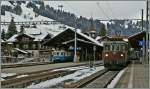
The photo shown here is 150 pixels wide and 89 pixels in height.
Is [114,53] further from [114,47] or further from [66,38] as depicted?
[66,38]

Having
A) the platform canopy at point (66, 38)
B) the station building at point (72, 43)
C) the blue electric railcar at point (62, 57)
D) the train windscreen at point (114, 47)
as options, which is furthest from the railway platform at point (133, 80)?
the platform canopy at point (66, 38)

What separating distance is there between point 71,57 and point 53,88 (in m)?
50.9

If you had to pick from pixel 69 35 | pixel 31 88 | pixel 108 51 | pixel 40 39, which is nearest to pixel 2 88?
pixel 31 88

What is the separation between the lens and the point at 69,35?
2908 inches

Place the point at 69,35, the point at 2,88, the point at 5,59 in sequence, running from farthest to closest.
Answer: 1. the point at 69,35
2. the point at 5,59
3. the point at 2,88

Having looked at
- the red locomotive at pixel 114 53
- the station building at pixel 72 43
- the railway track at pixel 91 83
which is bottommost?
the railway track at pixel 91 83

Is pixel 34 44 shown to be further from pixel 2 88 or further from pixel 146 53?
pixel 2 88

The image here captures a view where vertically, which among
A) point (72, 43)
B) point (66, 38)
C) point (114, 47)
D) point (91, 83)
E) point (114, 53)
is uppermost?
point (66, 38)

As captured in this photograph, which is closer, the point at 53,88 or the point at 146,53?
the point at 53,88

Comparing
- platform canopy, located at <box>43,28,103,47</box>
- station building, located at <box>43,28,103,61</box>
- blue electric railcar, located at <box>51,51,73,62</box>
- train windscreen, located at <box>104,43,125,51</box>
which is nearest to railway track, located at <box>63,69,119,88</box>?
train windscreen, located at <box>104,43,125,51</box>

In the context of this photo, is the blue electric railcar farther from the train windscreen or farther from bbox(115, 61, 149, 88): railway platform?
bbox(115, 61, 149, 88): railway platform

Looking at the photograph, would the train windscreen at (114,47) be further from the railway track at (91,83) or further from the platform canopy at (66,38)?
the platform canopy at (66,38)

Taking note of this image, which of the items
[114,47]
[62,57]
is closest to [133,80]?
[114,47]

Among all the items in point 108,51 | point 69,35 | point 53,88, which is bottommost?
point 53,88
